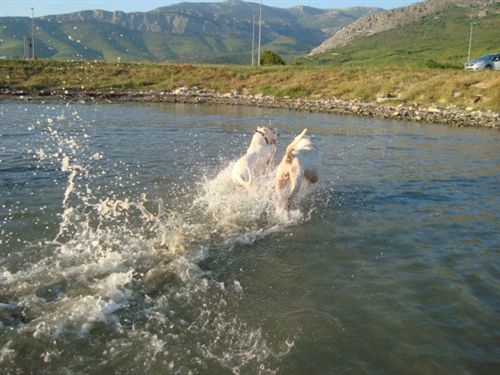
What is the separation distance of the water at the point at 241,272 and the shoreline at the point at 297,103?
15.1 m

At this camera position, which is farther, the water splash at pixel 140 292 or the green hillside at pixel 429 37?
the green hillside at pixel 429 37

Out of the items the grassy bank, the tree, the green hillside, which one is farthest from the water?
the green hillside

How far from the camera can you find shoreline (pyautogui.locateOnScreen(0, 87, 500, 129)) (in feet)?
87.1

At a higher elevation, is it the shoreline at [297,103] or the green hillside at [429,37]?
the green hillside at [429,37]

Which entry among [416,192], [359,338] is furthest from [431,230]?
[359,338]

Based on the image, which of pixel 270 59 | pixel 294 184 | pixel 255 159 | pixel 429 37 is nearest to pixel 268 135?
pixel 255 159

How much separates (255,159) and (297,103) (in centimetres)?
2655

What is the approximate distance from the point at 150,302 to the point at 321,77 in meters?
41.3

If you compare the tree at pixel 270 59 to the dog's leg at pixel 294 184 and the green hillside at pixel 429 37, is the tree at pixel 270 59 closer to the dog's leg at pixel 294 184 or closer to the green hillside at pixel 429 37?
the green hillside at pixel 429 37

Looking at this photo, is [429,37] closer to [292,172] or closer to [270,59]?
[270,59]

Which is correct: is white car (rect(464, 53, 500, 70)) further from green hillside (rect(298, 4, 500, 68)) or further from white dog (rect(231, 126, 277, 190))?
green hillside (rect(298, 4, 500, 68))

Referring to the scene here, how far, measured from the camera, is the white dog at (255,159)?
9.50m

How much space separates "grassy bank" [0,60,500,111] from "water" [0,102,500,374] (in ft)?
74.1

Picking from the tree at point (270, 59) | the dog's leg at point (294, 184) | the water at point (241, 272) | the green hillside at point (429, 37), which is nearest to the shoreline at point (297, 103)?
the water at point (241, 272)
